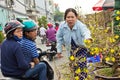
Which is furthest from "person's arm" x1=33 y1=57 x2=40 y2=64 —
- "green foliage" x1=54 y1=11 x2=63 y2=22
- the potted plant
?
"green foliage" x1=54 y1=11 x2=63 y2=22

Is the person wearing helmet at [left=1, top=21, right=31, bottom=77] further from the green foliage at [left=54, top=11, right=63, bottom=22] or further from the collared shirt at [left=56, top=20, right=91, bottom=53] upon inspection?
the green foliage at [left=54, top=11, right=63, bottom=22]

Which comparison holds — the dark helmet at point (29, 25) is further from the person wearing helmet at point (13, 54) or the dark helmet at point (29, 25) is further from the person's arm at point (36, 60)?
the person's arm at point (36, 60)

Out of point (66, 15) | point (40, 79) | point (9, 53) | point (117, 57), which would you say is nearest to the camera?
point (9, 53)

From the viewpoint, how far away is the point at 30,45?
563 cm

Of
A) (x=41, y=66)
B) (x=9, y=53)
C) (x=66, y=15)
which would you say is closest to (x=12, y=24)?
(x=9, y=53)

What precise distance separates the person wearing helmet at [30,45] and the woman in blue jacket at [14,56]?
156mm

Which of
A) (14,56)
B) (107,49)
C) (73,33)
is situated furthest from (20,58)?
(73,33)

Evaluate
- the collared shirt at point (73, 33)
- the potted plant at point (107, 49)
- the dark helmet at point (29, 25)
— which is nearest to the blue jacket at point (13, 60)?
the dark helmet at point (29, 25)

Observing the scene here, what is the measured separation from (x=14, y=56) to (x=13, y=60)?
3.0 inches

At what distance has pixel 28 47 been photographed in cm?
561

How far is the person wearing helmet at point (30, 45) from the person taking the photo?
558 cm

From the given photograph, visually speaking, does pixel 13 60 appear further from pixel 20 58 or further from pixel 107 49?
pixel 107 49

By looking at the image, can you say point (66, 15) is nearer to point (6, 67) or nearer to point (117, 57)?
point (117, 57)

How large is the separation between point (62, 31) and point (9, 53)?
2061 mm
